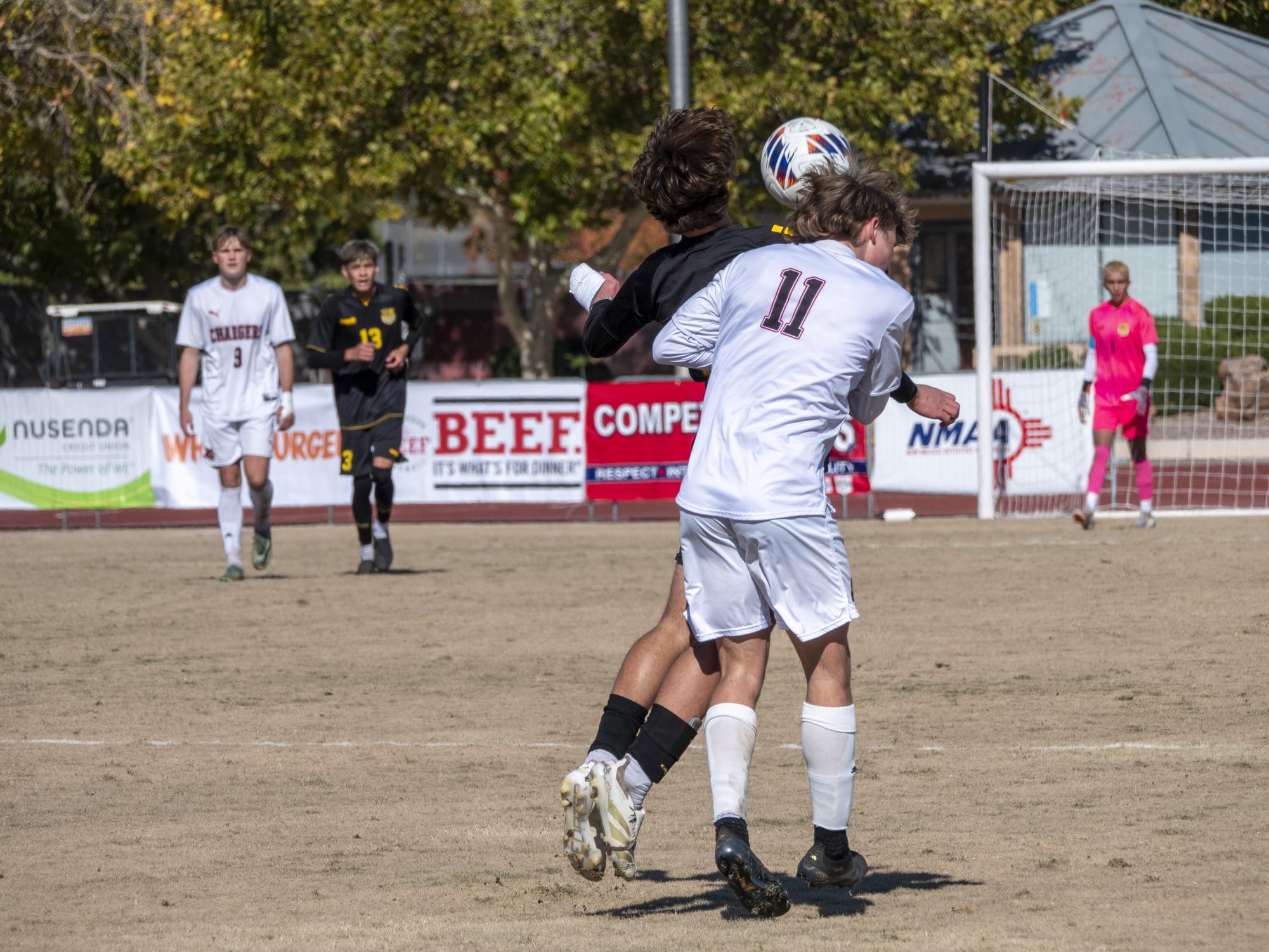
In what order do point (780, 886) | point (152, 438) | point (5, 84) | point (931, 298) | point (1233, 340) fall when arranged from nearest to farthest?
point (780, 886) → point (152, 438) → point (1233, 340) → point (5, 84) → point (931, 298)

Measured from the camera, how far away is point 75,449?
18344mm

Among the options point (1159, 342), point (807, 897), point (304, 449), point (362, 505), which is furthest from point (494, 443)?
point (807, 897)

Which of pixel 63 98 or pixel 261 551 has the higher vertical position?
pixel 63 98

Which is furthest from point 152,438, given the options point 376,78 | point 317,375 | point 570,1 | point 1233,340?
point 317,375

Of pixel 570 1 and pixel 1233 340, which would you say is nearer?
pixel 1233 340

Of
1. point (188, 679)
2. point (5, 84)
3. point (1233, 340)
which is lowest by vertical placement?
point (188, 679)

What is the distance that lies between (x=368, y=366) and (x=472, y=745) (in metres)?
6.15

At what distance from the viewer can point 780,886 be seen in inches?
166

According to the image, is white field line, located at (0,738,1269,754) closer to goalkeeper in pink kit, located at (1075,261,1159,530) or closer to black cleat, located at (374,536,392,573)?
black cleat, located at (374,536,392,573)

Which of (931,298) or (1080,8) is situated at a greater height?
(1080,8)

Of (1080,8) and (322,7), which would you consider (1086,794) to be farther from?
Answer: (1080,8)

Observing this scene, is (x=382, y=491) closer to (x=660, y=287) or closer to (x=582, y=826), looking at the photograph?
(x=660, y=287)

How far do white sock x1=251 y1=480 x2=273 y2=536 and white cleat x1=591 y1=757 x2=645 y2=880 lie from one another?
8175mm

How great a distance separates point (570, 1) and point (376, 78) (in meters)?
2.79
